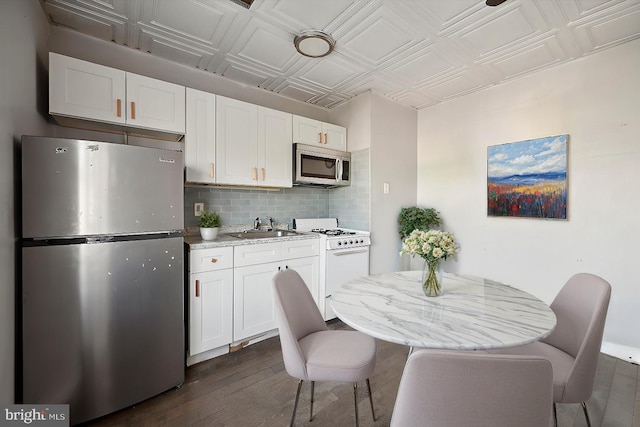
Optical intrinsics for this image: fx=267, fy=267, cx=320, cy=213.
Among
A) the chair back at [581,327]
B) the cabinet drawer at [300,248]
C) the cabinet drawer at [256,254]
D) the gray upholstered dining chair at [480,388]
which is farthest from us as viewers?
the cabinet drawer at [300,248]

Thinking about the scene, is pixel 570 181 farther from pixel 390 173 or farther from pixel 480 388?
pixel 480 388

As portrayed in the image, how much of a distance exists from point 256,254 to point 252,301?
42 cm

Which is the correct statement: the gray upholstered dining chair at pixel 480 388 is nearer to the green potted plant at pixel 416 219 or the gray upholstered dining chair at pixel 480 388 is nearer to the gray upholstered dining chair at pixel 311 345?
the gray upholstered dining chair at pixel 311 345

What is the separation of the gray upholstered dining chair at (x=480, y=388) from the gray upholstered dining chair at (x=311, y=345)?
2.14 ft

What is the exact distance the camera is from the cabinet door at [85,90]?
177cm

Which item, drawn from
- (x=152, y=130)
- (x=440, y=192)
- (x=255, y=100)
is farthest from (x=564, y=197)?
(x=152, y=130)

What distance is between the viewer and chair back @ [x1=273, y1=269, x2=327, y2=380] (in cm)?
128

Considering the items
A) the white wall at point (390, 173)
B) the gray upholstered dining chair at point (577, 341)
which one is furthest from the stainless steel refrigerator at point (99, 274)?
the white wall at point (390, 173)

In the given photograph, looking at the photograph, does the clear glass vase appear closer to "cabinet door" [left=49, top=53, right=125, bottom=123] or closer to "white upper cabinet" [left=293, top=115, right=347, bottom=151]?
"white upper cabinet" [left=293, top=115, right=347, bottom=151]

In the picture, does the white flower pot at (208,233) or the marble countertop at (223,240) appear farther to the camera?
the white flower pot at (208,233)

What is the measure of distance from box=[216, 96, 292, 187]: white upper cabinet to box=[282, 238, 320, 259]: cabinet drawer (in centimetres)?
68

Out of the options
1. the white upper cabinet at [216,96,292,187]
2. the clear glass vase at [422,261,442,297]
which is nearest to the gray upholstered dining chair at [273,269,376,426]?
the clear glass vase at [422,261,442,297]

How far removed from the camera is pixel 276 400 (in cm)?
175

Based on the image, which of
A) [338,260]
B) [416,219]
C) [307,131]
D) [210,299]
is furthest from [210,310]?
[416,219]
